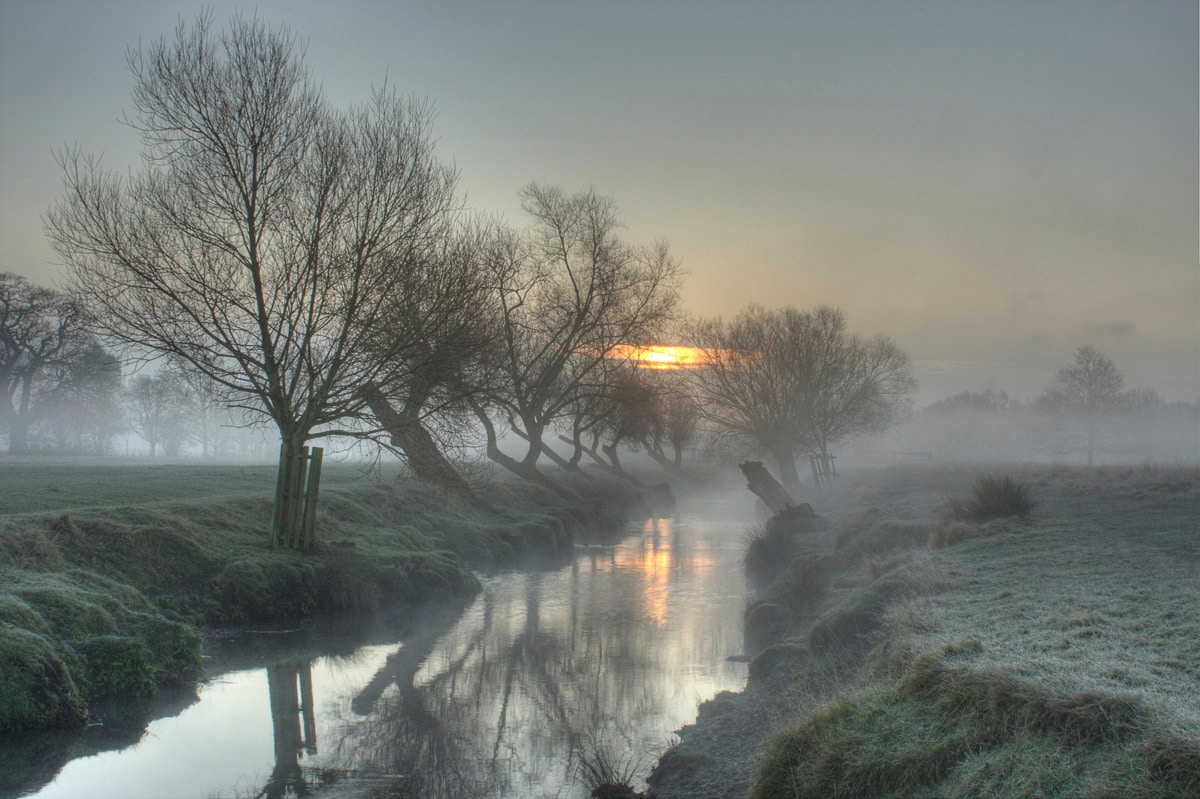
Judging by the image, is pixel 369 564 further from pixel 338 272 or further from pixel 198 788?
pixel 198 788

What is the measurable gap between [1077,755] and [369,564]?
13.0 metres

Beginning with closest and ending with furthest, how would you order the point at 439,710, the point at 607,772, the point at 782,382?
the point at 607,772 → the point at 439,710 → the point at 782,382

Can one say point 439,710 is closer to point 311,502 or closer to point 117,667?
point 117,667

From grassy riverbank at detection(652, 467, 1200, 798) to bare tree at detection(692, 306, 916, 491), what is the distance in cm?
2694

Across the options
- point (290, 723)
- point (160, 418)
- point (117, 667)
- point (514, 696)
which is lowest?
point (514, 696)

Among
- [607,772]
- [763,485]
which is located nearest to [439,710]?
[607,772]

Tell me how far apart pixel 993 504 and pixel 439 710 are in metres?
12.0

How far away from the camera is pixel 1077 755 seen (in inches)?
196

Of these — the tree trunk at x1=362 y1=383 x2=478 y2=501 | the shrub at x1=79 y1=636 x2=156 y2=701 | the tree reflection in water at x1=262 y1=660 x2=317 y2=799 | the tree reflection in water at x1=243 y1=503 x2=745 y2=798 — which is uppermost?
the tree trunk at x1=362 y1=383 x2=478 y2=501

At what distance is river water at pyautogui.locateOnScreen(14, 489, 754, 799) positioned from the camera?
7.61 metres

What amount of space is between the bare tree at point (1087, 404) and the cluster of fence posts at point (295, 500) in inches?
2691

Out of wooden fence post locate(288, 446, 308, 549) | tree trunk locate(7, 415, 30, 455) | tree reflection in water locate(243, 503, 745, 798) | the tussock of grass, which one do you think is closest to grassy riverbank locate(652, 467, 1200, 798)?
the tussock of grass

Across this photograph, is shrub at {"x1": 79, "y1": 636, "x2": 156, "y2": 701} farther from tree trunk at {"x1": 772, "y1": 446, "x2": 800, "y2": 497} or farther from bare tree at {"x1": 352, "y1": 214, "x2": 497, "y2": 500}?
tree trunk at {"x1": 772, "y1": 446, "x2": 800, "y2": 497}

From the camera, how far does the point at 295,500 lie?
14.9 metres
